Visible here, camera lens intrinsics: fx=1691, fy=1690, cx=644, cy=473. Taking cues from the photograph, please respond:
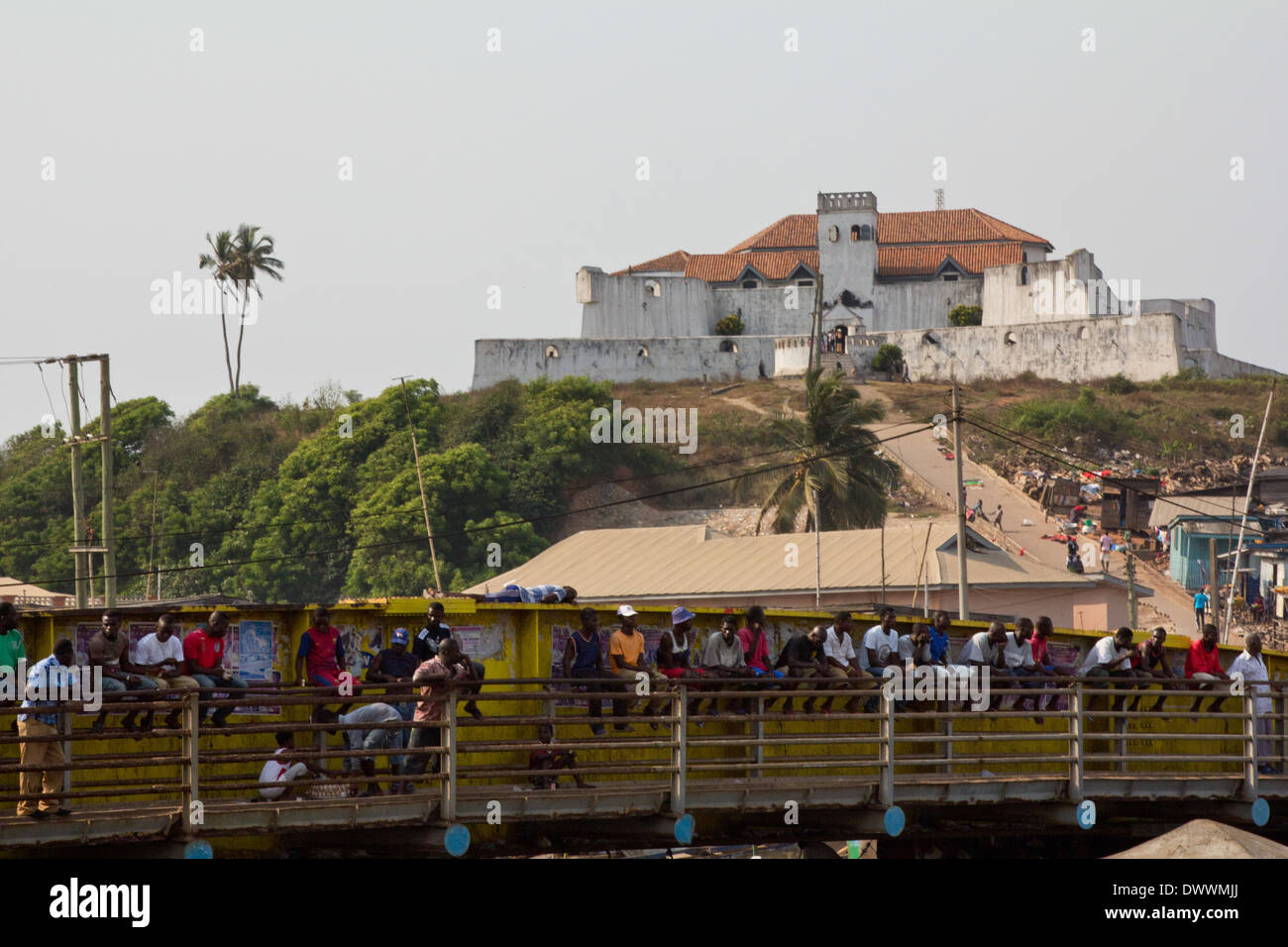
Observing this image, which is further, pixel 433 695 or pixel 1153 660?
pixel 1153 660

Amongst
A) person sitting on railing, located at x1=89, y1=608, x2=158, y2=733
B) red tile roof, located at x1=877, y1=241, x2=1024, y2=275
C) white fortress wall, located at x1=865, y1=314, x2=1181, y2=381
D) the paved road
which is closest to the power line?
the paved road

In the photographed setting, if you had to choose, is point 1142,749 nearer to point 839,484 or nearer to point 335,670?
point 335,670

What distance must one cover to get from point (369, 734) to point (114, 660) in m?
1.98

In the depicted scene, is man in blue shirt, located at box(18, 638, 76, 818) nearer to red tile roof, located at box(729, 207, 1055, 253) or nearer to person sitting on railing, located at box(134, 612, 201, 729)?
person sitting on railing, located at box(134, 612, 201, 729)

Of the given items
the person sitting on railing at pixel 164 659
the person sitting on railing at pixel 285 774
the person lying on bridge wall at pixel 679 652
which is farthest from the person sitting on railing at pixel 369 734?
the person lying on bridge wall at pixel 679 652

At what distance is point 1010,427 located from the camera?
266 feet

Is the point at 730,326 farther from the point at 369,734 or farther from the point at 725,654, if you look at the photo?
the point at 369,734

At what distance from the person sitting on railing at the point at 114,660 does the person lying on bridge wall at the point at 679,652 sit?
175 inches

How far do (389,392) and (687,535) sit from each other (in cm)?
3897

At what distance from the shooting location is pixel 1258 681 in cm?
1811

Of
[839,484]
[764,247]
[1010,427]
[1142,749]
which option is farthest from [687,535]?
[764,247]

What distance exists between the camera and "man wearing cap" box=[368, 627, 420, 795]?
13227 millimetres

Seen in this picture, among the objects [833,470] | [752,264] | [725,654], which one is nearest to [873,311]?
[752,264]

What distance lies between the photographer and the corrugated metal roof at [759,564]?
41812 millimetres
